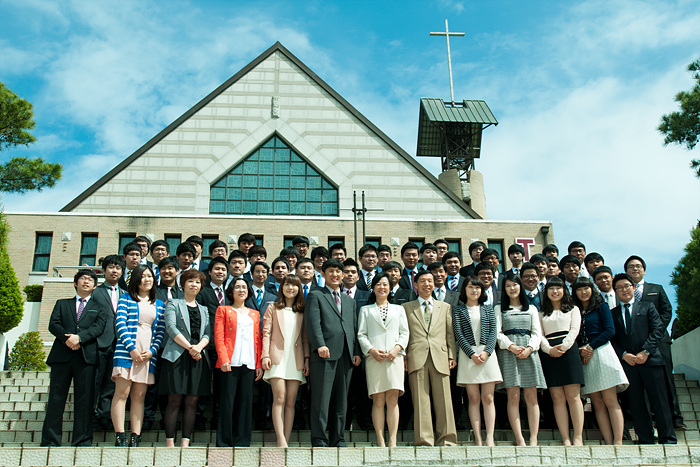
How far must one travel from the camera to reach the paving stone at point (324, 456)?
19.8 ft

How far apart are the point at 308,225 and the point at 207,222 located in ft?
12.1

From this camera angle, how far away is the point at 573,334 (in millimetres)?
7336

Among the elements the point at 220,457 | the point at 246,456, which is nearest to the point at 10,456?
the point at 220,457

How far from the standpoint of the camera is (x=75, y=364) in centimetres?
698

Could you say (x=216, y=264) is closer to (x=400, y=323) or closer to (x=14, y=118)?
(x=400, y=323)

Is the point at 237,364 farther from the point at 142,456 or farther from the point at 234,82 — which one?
the point at 234,82

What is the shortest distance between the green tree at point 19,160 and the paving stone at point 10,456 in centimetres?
1663

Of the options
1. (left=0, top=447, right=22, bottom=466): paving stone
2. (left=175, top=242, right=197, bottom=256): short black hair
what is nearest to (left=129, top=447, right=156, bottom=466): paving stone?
(left=0, top=447, right=22, bottom=466): paving stone

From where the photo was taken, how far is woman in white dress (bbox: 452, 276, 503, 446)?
7.08 m

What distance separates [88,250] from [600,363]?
19.6 m

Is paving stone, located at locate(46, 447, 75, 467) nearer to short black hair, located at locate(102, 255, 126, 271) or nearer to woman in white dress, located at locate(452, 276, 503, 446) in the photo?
short black hair, located at locate(102, 255, 126, 271)

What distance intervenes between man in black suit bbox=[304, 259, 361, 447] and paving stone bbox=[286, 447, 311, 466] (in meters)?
0.56

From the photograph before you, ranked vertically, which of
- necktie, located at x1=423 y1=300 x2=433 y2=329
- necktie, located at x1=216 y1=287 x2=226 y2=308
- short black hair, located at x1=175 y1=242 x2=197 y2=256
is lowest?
necktie, located at x1=423 y1=300 x2=433 y2=329

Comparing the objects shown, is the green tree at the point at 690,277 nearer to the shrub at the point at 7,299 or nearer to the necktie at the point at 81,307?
the necktie at the point at 81,307
